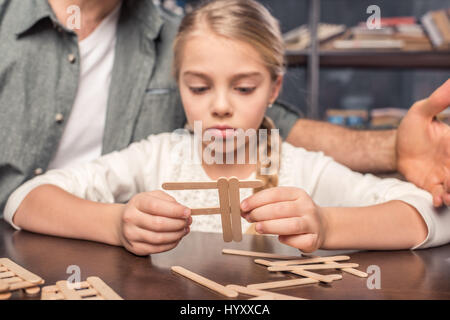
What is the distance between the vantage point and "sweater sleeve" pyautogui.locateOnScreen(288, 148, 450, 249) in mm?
851

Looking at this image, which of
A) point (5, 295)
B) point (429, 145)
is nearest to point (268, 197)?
point (5, 295)

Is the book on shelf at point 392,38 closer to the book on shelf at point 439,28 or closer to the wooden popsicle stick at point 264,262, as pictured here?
the book on shelf at point 439,28

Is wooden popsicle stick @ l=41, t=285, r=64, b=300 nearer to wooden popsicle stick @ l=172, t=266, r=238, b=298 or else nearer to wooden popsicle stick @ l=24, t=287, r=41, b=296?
wooden popsicle stick @ l=24, t=287, r=41, b=296

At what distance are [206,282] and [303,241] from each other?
0.62 ft

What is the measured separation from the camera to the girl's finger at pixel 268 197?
28.7 inches

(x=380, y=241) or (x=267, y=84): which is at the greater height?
(x=267, y=84)

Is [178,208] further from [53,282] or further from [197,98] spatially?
[197,98]

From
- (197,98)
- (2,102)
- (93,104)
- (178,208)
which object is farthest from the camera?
(93,104)

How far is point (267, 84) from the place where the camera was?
3.83ft

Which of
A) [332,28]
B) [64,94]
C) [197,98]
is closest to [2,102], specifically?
[64,94]

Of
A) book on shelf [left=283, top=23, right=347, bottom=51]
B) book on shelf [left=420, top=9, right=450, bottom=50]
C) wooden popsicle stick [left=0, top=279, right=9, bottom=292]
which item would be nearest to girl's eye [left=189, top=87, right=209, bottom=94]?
wooden popsicle stick [left=0, top=279, right=9, bottom=292]

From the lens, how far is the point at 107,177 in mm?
1166
